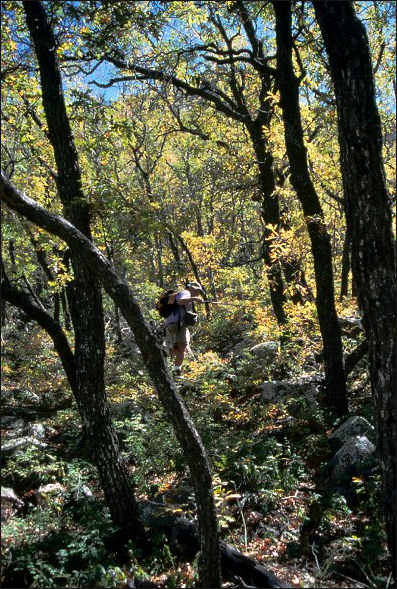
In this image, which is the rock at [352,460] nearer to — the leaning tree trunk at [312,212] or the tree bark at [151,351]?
the leaning tree trunk at [312,212]

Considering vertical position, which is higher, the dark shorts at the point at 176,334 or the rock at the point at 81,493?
the dark shorts at the point at 176,334

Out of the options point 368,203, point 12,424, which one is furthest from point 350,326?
point 12,424

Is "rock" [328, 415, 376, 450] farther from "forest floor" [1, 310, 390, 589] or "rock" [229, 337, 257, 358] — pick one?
"rock" [229, 337, 257, 358]

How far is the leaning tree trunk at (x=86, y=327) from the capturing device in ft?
18.9

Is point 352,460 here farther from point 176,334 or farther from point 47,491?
point 47,491

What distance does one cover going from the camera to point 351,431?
22.9 feet

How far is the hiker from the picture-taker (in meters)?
8.00

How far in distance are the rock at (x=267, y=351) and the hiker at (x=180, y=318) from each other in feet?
9.67

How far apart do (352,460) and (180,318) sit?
4028mm

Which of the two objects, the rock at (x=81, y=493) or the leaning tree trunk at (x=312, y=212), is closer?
the rock at (x=81, y=493)

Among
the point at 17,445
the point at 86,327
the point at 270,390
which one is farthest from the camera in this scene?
the point at 270,390

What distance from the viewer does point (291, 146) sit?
25.1 feet

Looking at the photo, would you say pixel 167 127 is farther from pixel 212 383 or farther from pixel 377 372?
pixel 377 372

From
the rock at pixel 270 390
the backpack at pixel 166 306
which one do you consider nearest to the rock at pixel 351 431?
the rock at pixel 270 390
